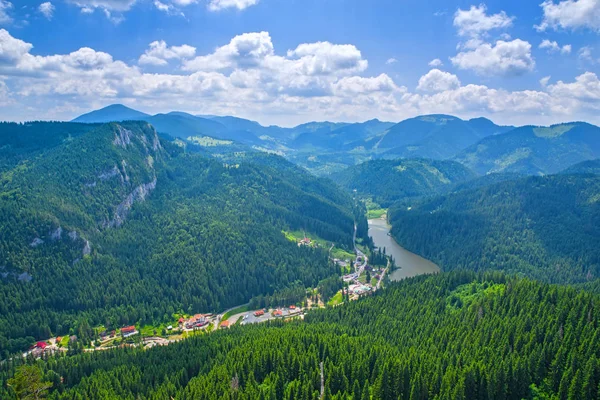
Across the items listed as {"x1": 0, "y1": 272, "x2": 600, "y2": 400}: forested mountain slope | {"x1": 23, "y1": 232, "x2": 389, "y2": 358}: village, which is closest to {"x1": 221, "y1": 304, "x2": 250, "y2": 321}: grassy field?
{"x1": 23, "y1": 232, "x2": 389, "y2": 358}: village

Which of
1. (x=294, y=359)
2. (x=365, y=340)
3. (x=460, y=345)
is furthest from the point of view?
(x=365, y=340)

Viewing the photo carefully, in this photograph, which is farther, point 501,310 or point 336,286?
point 336,286

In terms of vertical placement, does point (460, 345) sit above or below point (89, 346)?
above

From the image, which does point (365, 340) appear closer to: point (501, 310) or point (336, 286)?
point (501, 310)

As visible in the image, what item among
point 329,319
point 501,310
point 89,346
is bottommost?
point 89,346

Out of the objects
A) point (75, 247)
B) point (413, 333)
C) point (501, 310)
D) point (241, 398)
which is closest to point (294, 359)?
point (241, 398)

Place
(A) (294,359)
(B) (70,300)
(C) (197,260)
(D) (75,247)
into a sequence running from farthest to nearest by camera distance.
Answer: (C) (197,260) < (D) (75,247) < (B) (70,300) < (A) (294,359)

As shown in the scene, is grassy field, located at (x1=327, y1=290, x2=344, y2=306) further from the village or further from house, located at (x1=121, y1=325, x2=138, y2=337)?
house, located at (x1=121, y1=325, x2=138, y2=337)

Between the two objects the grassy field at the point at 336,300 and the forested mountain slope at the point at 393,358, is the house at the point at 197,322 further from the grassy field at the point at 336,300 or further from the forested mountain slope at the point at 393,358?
the grassy field at the point at 336,300

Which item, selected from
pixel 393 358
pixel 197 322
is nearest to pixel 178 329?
pixel 197 322
